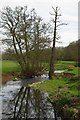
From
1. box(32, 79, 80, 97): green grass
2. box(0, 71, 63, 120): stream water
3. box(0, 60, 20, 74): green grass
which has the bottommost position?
box(0, 71, 63, 120): stream water

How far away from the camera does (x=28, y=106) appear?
61.9 feet

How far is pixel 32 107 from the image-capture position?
60.6 feet

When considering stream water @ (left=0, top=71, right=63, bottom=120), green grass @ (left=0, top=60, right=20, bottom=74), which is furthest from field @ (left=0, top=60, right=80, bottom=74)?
stream water @ (left=0, top=71, right=63, bottom=120)

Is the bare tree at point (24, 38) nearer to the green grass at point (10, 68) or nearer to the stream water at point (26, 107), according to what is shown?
the green grass at point (10, 68)

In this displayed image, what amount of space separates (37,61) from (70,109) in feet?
92.7

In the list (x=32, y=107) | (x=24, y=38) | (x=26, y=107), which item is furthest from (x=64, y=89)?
(x=24, y=38)

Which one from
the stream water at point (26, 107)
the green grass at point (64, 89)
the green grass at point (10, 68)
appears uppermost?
the green grass at point (10, 68)

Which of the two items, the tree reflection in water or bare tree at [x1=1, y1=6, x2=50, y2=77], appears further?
bare tree at [x1=1, y1=6, x2=50, y2=77]

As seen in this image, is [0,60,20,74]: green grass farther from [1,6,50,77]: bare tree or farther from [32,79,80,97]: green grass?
[32,79,80,97]: green grass

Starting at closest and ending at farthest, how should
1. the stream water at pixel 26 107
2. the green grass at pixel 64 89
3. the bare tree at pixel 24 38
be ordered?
the stream water at pixel 26 107, the green grass at pixel 64 89, the bare tree at pixel 24 38

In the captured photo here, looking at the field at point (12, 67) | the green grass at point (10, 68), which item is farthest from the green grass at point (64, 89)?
the green grass at point (10, 68)

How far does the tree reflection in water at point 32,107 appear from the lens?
1612 cm

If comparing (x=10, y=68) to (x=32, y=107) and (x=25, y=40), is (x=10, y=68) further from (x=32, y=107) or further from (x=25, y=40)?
(x=32, y=107)

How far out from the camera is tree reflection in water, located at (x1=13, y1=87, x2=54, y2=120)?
1612 centimetres
